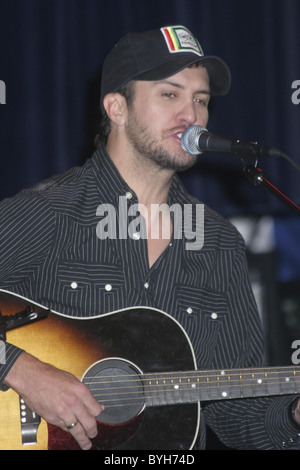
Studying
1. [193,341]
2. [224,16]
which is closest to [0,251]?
[193,341]

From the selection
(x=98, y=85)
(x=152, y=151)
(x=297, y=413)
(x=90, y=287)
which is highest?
(x=98, y=85)

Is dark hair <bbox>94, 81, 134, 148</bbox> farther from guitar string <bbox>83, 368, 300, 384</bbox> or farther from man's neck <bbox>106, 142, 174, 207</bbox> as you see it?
guitar string <bbox>83, 368, 300, 384</bbox>

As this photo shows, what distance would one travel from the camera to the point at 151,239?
2521 millimetres

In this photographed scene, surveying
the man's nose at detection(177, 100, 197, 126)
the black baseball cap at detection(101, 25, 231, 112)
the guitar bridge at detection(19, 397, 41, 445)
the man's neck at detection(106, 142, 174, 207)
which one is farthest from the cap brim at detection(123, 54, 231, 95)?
the guitar bridge at detection(19, 397, 41, 445)

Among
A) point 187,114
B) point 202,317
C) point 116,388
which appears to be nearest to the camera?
point 116,388

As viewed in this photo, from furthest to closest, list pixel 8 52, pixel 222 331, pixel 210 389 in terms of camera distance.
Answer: pixel 8 52 → pixel 222 331 → pixel 210 389

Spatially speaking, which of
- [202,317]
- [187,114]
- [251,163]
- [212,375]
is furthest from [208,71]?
[212,375]

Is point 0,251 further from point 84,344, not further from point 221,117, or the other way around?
point 221,117

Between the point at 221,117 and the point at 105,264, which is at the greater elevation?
the point at 221,117

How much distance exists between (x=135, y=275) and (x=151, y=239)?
21 cm

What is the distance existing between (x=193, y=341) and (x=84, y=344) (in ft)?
1.67

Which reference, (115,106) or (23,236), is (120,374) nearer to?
(23,236)

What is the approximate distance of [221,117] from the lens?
360 centimetres

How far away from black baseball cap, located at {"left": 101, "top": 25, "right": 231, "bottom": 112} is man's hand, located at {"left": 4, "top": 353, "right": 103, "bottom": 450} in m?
1.15
